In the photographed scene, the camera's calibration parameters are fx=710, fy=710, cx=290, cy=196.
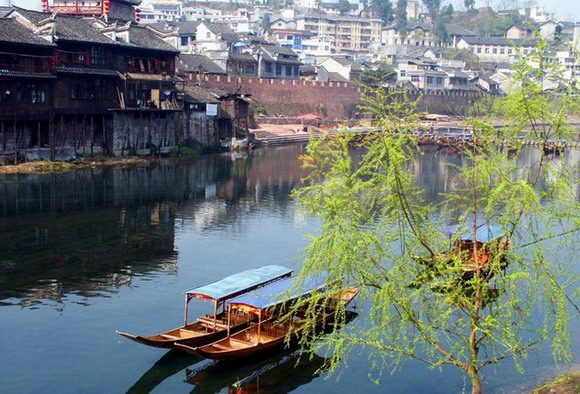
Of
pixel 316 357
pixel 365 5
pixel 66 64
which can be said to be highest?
pixel 365 5

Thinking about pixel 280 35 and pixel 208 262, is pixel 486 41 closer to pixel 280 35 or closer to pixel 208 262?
pixel 280 35

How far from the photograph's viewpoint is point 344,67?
103 meters

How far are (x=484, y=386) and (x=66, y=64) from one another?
128 ft

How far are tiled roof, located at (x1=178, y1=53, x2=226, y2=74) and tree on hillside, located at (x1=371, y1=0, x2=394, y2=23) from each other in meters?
103

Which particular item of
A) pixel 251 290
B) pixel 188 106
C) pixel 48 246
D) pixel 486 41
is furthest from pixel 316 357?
pixel 486 41

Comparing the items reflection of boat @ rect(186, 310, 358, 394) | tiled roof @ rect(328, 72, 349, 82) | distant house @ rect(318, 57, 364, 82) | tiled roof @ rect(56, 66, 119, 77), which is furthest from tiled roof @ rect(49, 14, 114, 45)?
distant house @ rect(318, 57, 364, 82)

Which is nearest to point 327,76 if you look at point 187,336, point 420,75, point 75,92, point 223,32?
point 223,32

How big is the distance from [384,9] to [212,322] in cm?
16718

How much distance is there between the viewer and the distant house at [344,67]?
10212cm

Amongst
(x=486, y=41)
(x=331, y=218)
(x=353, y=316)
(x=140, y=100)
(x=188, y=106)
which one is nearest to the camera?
(x=331, y=218)

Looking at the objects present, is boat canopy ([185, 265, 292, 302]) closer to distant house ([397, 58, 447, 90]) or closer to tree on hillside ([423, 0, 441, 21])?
distant house ([397, 58, 447, 90])

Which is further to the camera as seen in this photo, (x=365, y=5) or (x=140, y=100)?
(x=365, y=5)

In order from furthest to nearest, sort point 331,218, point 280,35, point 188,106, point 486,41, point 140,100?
point 486,41 → point 280,35 → point 188,106 → point 140,100 → point 331,218

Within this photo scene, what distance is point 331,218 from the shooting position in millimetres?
14297
